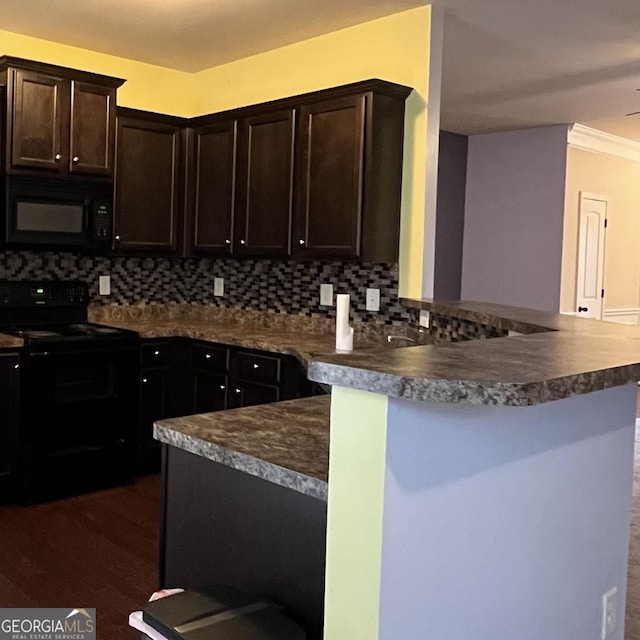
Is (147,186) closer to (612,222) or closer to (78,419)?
(78,419)

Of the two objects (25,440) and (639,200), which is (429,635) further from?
(639,200)

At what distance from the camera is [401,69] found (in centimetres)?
387

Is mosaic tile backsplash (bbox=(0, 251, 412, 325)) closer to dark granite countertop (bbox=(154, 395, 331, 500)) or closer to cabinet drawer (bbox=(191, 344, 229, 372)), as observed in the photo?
cabinet drawer (bbox=(191, 344, 229, 372))

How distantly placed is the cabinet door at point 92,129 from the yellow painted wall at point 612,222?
4190 millimetres

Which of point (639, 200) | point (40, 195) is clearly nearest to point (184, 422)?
point (40, 195)

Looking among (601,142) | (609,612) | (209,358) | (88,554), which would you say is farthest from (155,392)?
(601,142)

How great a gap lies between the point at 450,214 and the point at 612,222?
1788 millimetres

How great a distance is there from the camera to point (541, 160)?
22.3 ft

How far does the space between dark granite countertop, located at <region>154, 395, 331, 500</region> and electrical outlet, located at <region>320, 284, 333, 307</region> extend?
2.24 metres

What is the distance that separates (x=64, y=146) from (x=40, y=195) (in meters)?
0.30

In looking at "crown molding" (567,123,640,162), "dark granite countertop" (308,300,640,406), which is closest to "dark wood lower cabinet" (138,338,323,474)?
"dark granite countertop" (308,300,640,406)

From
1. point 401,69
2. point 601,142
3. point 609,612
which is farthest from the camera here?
point 601,142

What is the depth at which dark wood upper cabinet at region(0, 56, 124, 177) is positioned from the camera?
391cm

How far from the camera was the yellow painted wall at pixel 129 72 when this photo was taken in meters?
4.31
